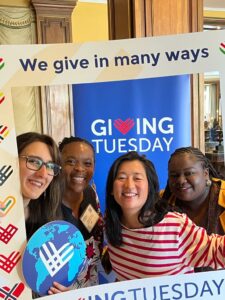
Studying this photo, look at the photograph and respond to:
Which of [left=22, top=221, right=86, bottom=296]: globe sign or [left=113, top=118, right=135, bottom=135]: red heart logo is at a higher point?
[left=113, top=118, right=135, bottom=135]: red heart logo

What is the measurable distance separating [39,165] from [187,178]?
32cm

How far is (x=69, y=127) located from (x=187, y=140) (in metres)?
0.26

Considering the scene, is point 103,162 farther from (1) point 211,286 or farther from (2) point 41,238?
(1) point 211,286

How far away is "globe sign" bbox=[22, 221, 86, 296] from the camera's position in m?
0.75

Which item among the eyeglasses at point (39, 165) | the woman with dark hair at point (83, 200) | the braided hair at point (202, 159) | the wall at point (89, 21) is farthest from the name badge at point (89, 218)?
the wall at point (89, 21)

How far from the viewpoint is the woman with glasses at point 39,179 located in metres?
0.74

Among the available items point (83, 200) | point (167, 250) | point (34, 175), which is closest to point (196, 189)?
point (167, 250)

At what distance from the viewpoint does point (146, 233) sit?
0.79m

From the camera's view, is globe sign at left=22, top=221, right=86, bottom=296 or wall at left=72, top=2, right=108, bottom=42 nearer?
globe sign at left=22, top=221, right=86, bottom=296

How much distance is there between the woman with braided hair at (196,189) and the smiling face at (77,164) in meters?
0.17

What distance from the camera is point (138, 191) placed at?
79 cm

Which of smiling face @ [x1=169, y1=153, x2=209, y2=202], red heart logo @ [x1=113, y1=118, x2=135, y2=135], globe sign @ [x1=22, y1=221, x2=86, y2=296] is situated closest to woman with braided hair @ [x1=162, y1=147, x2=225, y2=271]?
smiling face @ [x1=169, y1=153, x2=209, y2=202]

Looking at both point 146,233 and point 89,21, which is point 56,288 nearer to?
point 146,233

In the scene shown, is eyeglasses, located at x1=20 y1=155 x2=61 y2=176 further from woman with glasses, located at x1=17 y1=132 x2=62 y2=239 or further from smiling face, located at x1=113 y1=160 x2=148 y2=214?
smiling face, located at x1=113 y1=160 x2=148 y2=214
